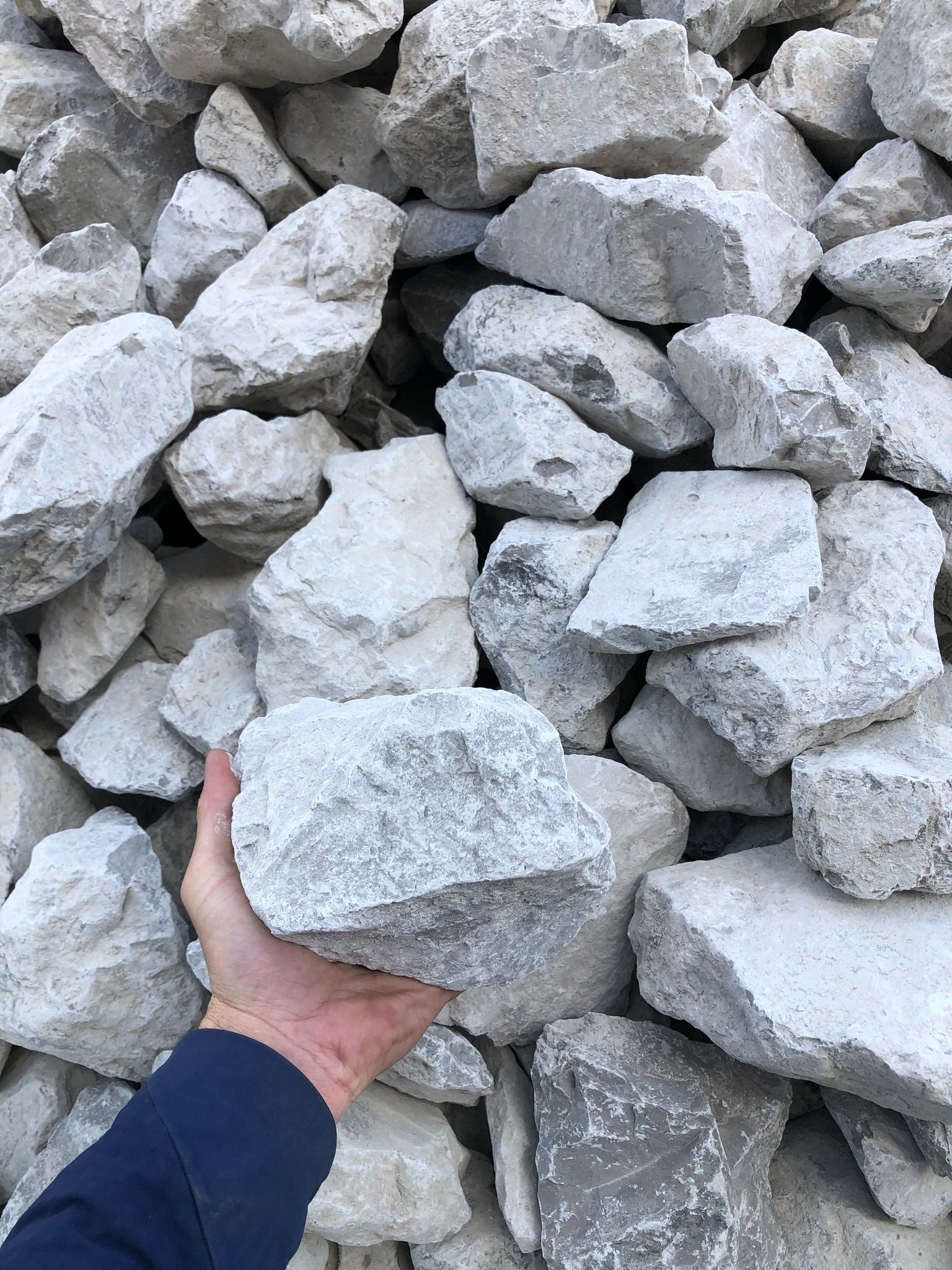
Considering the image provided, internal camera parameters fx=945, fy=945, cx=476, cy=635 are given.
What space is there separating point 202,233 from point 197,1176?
6.16 ft

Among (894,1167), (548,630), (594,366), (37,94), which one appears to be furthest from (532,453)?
(37,94)

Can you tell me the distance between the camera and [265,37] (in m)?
1.97

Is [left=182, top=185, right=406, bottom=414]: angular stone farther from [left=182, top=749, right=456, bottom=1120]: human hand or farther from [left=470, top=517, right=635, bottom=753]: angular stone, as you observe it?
[left=182, top=749, right=456, bottom=1120]: human hand

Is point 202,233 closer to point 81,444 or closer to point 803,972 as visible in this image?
point 81,444

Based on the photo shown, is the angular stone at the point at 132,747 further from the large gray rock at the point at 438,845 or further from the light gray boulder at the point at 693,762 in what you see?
the light gray boulder at the point at 693,762

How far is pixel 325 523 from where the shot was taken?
1.80 m

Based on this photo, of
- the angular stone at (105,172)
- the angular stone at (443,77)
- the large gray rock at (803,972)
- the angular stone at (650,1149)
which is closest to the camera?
the large gray rock at (803,972)

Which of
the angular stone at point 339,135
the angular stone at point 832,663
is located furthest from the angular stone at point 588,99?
the angular stone at point 832,663

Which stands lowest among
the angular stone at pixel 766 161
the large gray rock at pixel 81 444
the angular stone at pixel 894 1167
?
the angular stone at pixel 894 1167

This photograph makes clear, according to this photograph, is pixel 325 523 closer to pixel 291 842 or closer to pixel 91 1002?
pixel 291 842

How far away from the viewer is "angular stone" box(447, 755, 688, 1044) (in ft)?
5.40

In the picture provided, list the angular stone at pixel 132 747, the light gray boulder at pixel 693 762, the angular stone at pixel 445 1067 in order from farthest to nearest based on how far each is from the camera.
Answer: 1. the angular stone at pixel 132 747
2. the light gray boulder at pixel 693 762
3. the angular stone at pixel 445 1067

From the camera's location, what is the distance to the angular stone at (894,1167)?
1535 millimetres

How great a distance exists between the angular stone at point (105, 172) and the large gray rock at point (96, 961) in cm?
157
